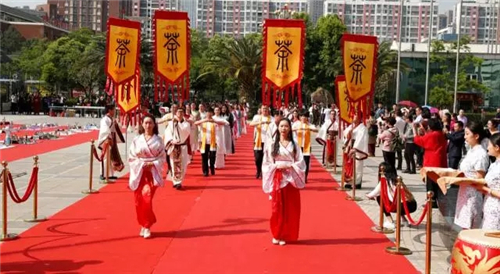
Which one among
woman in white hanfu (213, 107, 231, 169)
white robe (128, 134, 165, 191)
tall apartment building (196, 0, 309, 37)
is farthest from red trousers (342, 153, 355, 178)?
tall apartment building (196, 0, 309, 37)

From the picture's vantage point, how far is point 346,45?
12.2 metres

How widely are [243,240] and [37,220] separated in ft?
10.7

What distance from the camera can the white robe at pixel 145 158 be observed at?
8180 mm

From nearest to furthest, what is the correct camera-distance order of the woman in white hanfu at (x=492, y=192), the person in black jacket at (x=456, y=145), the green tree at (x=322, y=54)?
the woman in white hanfu at (x=492, y=192)
the person in black jacket at (x=456, y=145)
the green tree at (x=322, y=54)

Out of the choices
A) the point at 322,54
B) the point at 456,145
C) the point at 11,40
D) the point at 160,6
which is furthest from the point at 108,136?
the point at 160,6

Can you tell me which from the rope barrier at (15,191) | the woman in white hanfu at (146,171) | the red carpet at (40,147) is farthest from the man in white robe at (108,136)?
the woman in white hanfu at (146,171)

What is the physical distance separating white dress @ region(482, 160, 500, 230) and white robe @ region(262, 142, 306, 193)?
238 cm

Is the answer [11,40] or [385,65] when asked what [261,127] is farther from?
[11,40]

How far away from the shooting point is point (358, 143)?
12.2 meters

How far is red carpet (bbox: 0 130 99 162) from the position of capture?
57.5 feet

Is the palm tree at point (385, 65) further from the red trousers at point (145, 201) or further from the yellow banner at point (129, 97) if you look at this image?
the red trousers at point (145, 201)

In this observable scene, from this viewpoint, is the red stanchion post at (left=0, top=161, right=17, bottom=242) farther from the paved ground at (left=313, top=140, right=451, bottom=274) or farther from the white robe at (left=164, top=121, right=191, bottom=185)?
the paved ground at (left=313, top=140, right=451, bottom=274)

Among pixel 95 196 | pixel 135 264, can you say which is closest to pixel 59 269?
pixel 135 264

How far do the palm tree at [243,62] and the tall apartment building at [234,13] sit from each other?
77.7m
